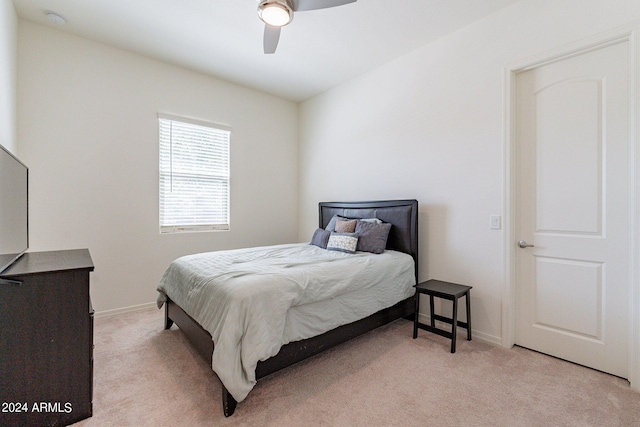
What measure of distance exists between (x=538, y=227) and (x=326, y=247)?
2.02m

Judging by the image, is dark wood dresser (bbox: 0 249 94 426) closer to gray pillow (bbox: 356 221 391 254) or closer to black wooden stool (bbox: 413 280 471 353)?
gray pillow (bbox: 356 221 391 254)

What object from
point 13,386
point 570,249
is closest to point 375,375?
point 570,249

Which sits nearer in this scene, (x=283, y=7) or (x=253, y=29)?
(x=283, y=7)

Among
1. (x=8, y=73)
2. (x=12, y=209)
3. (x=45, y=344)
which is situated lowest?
(x=45, y=344)

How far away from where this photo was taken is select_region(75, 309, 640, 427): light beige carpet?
5.41 feet

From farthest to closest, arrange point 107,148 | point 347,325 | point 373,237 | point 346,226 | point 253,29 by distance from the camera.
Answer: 1. point 346,226
2. point 107,148
3. point 373,237
4. point 253,29
5. point 347,325

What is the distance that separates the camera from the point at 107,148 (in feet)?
10.5

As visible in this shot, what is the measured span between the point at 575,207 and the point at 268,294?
2.43 meters

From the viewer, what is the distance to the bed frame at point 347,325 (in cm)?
191

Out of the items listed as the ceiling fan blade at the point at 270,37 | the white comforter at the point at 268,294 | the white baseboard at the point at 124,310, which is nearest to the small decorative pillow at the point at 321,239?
the white comforter at the point at 268,294

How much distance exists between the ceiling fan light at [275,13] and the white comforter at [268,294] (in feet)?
6.38

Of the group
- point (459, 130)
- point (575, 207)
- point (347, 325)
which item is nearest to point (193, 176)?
point (347, 325)

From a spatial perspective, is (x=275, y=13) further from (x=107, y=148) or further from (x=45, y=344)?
(x=45, y=344)

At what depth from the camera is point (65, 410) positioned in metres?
1.59
